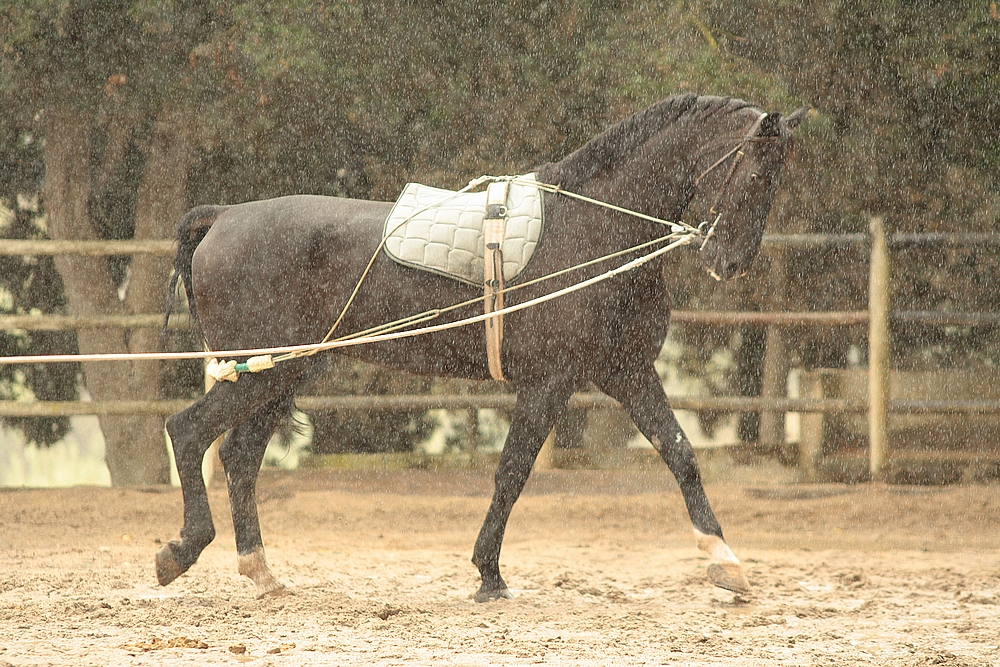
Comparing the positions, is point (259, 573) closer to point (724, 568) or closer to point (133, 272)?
point (724, 568)

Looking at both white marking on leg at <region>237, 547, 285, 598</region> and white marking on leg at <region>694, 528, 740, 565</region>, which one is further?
white marking on leg at <region>237, 547, 285, 598</region>

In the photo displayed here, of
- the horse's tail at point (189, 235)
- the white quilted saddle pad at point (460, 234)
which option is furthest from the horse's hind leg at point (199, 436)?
the white quilted saddle pad at point (460, 234)

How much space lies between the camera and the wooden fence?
7254 millimetres

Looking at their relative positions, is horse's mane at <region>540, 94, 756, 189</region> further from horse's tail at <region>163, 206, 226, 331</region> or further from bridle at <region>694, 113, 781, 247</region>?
horse's tail at <region>163, 206, 226, 331</region>

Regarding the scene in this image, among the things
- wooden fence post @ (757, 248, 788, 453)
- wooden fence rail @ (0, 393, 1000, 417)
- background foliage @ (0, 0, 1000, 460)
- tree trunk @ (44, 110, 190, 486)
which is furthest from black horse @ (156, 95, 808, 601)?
wooden fence post @ (757, 248, 788, 453)

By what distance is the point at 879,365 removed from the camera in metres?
7.23

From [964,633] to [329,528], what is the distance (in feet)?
12.8

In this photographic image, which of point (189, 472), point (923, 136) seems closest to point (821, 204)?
point (923, 136)

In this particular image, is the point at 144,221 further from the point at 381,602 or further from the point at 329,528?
the point at 381,602

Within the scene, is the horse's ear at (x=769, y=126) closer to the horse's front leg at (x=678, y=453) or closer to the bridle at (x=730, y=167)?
the bridle at (x=730, y=167)

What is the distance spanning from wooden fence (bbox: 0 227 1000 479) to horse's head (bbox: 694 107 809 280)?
3008 millimetres

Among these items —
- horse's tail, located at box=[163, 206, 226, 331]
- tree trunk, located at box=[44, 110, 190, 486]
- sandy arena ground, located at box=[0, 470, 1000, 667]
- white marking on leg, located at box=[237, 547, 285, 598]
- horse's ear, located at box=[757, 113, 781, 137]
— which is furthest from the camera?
tree trunk, located at box=[44, 110, 190, 486]

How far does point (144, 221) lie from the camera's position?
29.7 ft

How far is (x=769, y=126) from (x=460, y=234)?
4.16 ft
